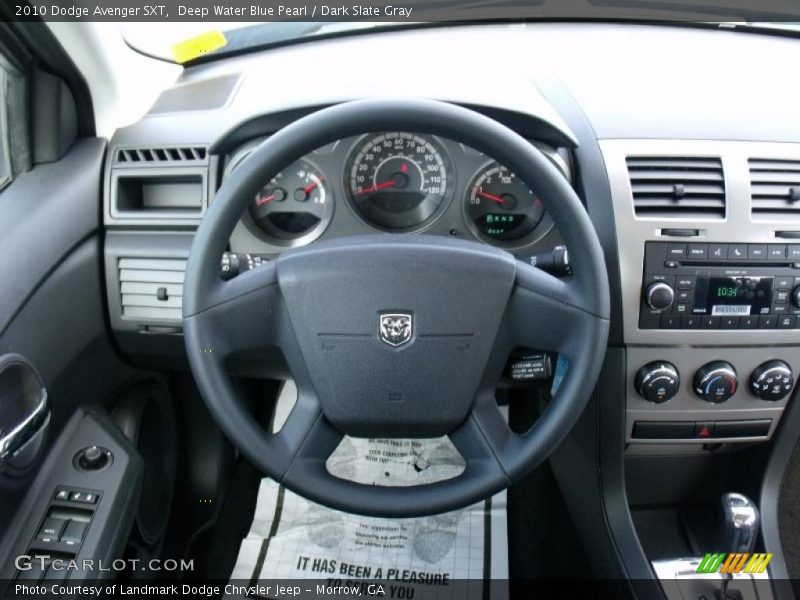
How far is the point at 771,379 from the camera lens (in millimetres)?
1332

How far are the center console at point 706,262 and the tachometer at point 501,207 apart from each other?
16cm

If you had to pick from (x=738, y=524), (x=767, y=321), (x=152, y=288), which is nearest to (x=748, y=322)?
(x=767, y=321)

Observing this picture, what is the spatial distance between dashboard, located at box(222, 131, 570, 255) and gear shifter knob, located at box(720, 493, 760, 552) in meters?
0.65

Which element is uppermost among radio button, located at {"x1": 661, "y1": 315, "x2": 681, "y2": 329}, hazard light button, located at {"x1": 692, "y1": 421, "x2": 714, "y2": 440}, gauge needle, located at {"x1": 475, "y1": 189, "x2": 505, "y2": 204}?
gauge needle, located at {"x1": 475, "y1": 189, "x2": 505, "y2": 204}

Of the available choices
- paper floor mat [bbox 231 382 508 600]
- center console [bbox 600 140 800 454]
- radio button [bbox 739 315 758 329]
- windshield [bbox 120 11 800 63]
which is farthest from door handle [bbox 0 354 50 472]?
radio button [bbox 739 315 758 329]

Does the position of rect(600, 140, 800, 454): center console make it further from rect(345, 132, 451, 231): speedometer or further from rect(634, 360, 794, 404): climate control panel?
rect(345, 132, 451, 231): speedometer

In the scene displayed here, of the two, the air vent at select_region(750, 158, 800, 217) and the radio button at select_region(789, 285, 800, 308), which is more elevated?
the air vent at select_region(750, 158, 800, 217)

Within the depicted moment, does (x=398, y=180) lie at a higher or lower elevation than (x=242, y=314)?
higher

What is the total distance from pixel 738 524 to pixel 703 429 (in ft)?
0.61

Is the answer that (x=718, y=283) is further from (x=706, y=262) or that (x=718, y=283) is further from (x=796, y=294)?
(x=796, y=294)

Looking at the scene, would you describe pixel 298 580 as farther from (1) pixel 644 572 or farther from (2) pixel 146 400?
(1) pixel 644 572

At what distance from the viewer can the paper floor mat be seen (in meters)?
1.55

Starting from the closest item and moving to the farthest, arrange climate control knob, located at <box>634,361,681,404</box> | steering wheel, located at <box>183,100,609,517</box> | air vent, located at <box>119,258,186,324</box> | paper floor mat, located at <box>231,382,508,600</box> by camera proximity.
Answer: steering wheel, located at <box>183,100,609,517</box>
climate control knob, located at <box>634,361,681,404</box>
air vent, located at <box>119,258,186,324</box>
paper floor mat, located at <box>231,382,508,600</box>

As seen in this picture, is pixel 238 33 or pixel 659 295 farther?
pixel 238 33
